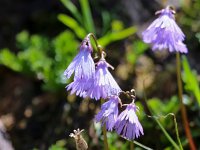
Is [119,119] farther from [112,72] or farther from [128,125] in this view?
[112,72]

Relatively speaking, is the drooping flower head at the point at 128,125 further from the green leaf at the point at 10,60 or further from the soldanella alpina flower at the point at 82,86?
the green leaf at the point at 10,60

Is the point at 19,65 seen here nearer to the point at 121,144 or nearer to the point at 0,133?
the point at 0,133

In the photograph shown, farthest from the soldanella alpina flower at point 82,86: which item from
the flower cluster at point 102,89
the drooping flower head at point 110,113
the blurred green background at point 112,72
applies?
the blurred green background at point 112,72

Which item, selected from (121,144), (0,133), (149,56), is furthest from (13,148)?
(149,56)

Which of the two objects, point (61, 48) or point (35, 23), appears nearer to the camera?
point (61, 48)

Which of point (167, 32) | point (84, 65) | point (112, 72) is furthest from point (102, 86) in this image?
point (112, 72)

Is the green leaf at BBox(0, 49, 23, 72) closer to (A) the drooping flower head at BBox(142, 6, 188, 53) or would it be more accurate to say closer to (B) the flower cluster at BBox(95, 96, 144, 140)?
(A) the drooping flower head at BBox(142, 6, 188, 53)

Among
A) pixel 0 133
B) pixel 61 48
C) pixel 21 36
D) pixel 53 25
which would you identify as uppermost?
pixel 53 25

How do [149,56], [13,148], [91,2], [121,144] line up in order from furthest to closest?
[91,2], [149,56], [13,148], [121,144]
